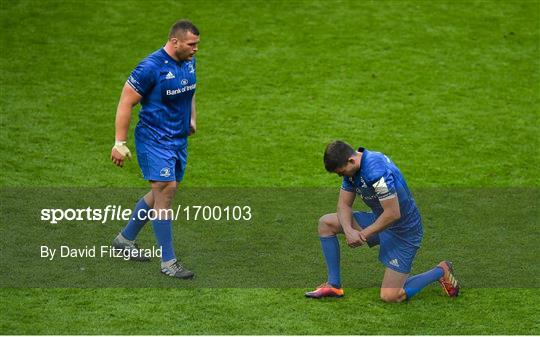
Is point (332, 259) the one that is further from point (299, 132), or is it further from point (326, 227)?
point (299, 132)

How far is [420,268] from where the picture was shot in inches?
388

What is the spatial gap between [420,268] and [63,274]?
3.25 metres

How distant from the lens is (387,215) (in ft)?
28.4

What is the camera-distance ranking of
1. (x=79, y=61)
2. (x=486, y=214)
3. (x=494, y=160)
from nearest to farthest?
(x=486, y=214)
(x=494, y=160)
(x=79, y=61)

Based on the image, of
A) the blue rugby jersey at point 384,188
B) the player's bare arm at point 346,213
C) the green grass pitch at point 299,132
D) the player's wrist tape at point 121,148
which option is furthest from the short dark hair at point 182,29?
the green grass pitch at point 299,132

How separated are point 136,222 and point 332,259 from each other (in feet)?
6.44

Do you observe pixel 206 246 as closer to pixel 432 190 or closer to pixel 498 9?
pixel 432 190

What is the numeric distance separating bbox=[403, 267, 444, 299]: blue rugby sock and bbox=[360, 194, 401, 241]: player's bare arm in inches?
24.0

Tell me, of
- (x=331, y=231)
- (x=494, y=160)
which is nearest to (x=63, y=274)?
(x=331, y=231)

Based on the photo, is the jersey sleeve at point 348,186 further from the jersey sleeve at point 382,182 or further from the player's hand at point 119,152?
the player's hand at point 119,152

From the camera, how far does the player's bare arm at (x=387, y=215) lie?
8.65 metres

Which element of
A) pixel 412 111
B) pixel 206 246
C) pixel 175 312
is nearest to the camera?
pixel 175 312

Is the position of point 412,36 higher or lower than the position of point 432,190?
higher

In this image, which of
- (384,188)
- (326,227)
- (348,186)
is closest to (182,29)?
(348,186)
